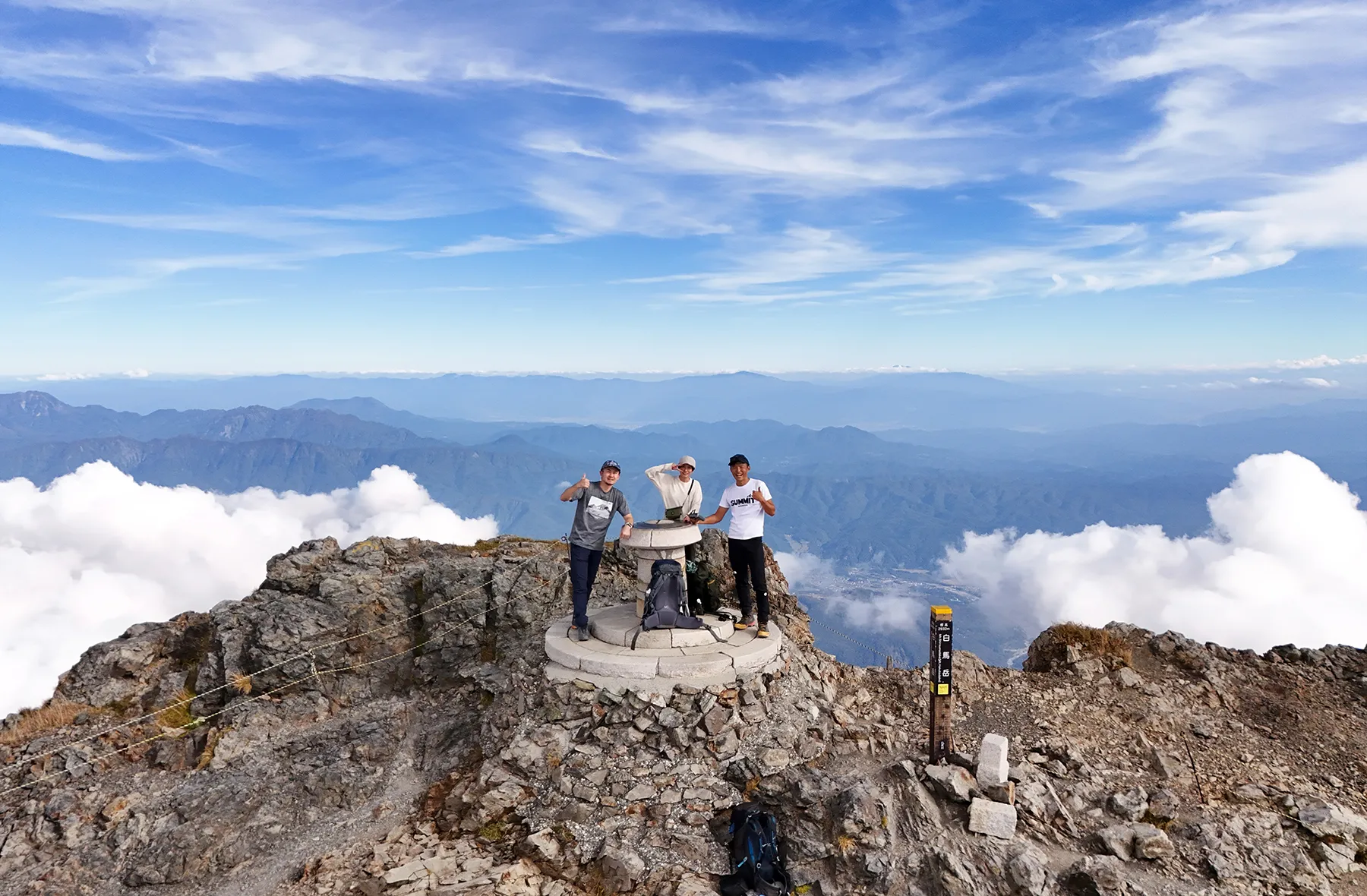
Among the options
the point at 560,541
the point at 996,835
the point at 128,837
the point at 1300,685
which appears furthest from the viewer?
the point at 560,541

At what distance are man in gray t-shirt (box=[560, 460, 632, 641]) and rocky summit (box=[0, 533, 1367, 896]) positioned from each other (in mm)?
1465

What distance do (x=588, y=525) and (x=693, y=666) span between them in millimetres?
2919

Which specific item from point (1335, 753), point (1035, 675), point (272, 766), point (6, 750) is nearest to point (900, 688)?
point (1035, 675)

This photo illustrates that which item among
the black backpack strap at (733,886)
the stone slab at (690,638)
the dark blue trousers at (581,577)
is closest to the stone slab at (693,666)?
the stone slab at (690,638)

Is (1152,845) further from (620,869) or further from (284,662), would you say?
(284,662)

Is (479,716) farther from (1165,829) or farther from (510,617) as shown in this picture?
(1165,829)

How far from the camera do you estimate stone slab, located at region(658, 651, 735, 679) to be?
11.5 m

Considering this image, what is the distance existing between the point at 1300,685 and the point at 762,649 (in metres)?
11.1

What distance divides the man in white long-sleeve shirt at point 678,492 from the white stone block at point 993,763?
18.8ft

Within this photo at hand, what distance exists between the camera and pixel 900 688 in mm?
13844

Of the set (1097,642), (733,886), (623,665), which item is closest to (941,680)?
(733,886)

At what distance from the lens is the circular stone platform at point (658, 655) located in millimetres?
11523

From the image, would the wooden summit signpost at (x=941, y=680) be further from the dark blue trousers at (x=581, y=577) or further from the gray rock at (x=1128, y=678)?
the gray rock at (x=1128, y=678)

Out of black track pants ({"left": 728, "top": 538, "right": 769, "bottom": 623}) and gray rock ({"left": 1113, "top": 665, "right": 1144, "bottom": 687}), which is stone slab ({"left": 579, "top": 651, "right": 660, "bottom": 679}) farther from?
gray rock ({"left": 1113, "top": 665, "right": 1144, "bottom": 687})
